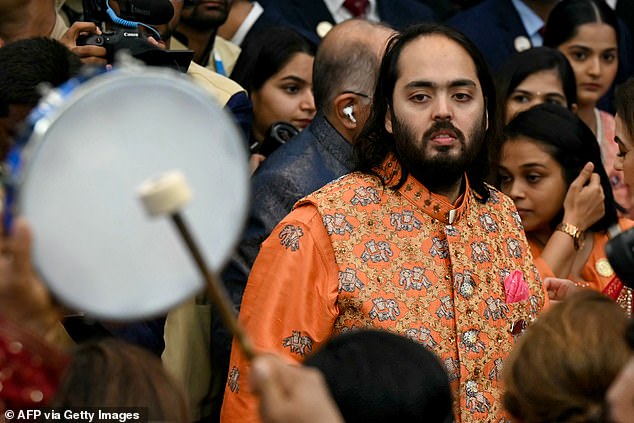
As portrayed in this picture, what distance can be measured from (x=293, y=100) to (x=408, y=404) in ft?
9.53

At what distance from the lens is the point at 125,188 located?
1.94 m

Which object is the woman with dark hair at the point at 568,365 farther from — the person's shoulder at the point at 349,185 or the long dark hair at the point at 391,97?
the long dark hair at the point at 391,97

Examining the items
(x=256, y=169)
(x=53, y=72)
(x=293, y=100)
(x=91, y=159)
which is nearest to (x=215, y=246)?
(x=91, y=159)

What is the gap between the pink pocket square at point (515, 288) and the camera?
3.90 metres

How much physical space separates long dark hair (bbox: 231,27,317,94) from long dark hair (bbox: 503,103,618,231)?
1.01 m

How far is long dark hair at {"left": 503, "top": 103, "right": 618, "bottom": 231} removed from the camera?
16.3ft

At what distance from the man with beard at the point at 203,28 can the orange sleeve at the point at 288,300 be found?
196 centimetres

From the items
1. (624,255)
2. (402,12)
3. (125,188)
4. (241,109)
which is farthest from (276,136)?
(125,188)

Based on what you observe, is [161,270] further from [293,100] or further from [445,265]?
[293,100]

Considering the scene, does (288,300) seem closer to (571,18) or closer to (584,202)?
(584,202)

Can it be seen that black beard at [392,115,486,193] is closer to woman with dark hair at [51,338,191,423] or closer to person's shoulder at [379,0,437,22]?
woman with dark hair at [51,338,191,423]

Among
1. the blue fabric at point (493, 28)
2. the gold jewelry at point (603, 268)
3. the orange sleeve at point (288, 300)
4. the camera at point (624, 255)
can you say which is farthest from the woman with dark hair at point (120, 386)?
the blue fabric at point (493, 28)

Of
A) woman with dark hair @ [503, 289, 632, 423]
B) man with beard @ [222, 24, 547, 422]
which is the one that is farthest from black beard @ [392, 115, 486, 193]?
woman with dark hair @ [503, 289, 632, 423]

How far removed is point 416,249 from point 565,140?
1.40 meters
